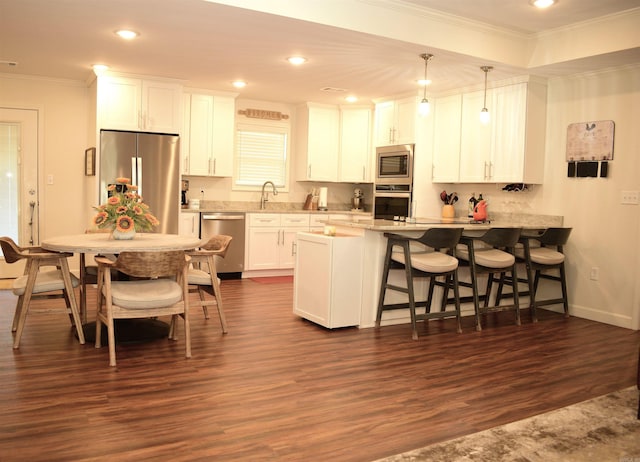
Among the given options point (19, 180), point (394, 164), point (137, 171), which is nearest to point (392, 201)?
point (394, 164)

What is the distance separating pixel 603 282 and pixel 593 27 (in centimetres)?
230

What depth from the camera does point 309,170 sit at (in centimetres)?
776

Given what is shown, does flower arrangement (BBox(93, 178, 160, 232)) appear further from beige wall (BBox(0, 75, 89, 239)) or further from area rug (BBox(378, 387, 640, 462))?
beige wall (BBox(0, 75, 89, 239))

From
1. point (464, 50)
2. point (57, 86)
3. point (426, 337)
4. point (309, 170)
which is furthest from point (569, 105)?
point (57, 86)

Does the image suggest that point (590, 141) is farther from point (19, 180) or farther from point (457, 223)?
point (19, 180)

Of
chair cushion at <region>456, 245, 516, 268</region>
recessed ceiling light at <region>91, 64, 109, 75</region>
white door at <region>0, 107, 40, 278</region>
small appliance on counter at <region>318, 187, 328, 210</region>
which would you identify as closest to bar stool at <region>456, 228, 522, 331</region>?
chair cushion at <region>456, 245, 516, 268</region>

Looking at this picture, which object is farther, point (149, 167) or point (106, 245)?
point (149, 167)

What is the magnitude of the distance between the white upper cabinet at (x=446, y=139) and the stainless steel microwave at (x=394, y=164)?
31 centimetres

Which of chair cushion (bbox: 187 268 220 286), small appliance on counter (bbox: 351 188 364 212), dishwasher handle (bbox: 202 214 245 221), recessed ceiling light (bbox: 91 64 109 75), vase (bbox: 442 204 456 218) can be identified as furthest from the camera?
small appliance on counter (bbox: 351 188 364 212)

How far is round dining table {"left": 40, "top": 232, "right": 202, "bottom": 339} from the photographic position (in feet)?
12.2

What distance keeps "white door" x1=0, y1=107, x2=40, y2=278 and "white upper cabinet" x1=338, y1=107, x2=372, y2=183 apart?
153 inches

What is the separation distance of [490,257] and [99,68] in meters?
4.44

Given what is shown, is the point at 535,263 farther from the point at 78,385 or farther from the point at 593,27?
the point at 78,385

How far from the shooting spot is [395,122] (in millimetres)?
6875
